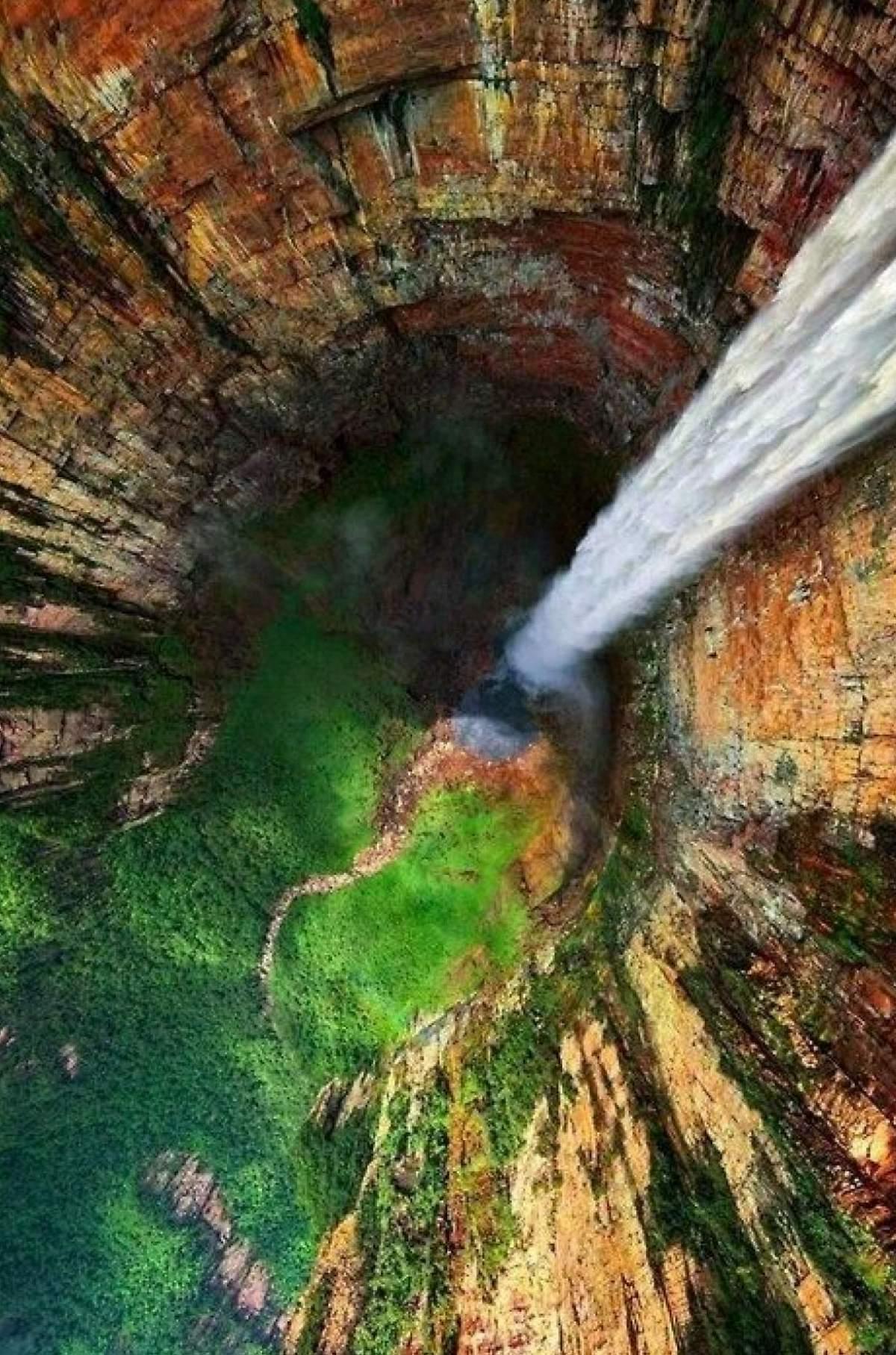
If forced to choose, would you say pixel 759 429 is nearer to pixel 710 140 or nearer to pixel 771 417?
pixel 771 417

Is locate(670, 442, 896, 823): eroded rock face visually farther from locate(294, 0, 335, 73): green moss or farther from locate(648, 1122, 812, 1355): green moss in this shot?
locate(294, 0, 335, 73): green moss

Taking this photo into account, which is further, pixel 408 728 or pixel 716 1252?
pixel 408 728

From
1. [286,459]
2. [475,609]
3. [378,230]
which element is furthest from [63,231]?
[475,609]

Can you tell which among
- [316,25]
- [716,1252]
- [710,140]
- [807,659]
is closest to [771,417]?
[807,659]

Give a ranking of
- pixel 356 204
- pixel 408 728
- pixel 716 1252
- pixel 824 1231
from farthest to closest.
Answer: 1. pixel 408 728
2. pixel 356 204
3. pixel 716 1252
4. pixel 824 1231

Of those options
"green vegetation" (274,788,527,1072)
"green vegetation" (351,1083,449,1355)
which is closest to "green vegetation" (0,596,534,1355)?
"green vegetation" (274,788,527,1072)

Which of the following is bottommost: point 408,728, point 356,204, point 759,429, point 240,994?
point 240,994
